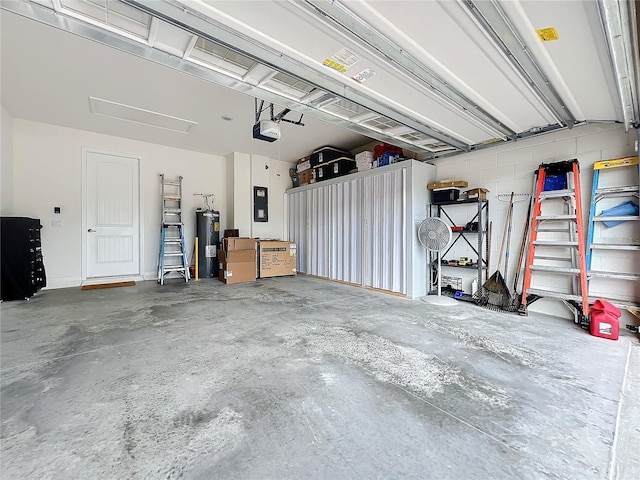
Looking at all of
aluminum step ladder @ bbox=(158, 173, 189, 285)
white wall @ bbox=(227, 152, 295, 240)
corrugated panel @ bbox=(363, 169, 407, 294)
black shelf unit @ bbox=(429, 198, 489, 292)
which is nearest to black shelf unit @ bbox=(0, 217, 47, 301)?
aluminum step ladder @ bbox=(158, 173, 189, 285)

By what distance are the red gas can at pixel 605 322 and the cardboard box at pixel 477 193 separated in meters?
1.78

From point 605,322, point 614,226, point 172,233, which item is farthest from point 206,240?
point 614,226

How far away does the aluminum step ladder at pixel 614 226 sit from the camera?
279 centimetres

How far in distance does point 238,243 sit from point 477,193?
14.1 ft

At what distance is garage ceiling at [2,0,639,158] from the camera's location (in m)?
1.61

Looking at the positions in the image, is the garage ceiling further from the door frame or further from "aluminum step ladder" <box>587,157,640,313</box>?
the door frame

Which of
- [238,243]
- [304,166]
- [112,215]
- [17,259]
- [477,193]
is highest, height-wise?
[304,166]

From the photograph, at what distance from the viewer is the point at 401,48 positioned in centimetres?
195

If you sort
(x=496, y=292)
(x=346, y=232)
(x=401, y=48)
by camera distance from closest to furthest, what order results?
1. (x=401, y=48)
2. (x=496, y=292)
3. (x=346, y=232)

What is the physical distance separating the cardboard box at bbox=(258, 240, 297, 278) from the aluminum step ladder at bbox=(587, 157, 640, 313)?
16.2ft

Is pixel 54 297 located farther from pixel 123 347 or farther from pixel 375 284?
pixel 375 284

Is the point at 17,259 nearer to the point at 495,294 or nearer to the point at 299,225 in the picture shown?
the point at 299,225

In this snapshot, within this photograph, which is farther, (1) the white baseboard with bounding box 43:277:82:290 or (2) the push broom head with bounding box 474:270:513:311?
(1) the white baseboard with bounding box 43:277:82:290

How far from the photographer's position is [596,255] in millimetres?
3068
